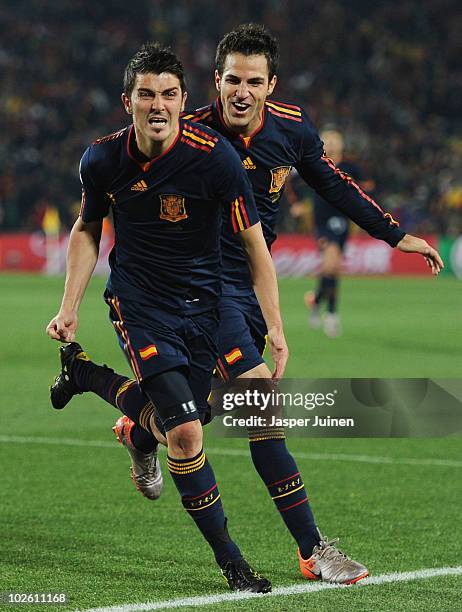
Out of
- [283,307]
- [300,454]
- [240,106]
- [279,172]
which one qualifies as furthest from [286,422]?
[283,307]

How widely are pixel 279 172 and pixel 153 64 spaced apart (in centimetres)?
101

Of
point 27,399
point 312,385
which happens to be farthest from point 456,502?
point 27,399

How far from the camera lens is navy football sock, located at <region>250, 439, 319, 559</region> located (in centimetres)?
504

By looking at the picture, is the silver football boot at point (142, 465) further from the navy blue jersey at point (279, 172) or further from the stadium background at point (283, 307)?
the navy blue jersey at point (279, 172)

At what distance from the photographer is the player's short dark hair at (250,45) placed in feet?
16.8

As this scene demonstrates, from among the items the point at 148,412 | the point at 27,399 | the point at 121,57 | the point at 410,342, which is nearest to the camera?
the point at 148,412

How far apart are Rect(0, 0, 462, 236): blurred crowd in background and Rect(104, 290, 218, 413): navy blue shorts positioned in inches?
925

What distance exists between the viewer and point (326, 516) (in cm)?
615

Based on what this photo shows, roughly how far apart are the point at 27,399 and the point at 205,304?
556 centimetres

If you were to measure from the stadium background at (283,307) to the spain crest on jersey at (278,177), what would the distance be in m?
1.61

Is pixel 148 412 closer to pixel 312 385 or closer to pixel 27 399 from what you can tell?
pixel 312 385

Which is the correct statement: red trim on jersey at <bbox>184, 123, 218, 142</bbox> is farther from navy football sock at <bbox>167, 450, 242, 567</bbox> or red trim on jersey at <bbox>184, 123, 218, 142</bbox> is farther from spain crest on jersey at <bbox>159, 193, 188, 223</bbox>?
navy football sock at <bbox>167, 450, 242, 567</bbox>

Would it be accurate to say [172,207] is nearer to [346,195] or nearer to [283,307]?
[346,195]

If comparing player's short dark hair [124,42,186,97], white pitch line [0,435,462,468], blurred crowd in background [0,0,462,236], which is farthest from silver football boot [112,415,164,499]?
blurred crowd in background [0,0,462,236]
